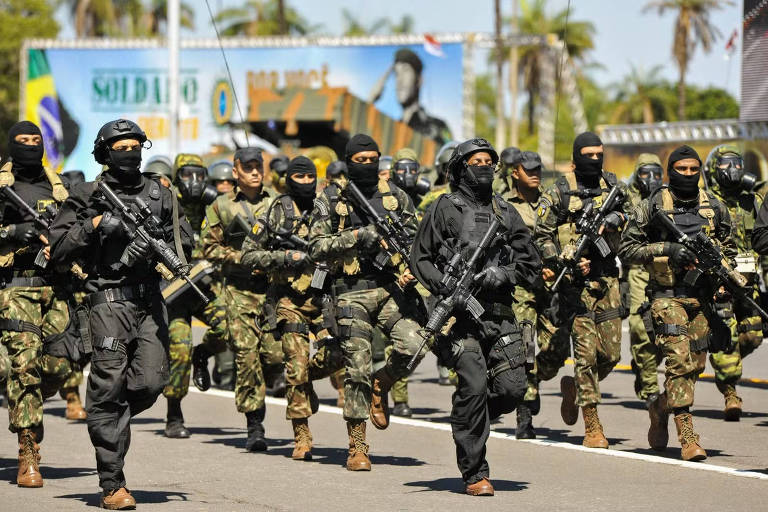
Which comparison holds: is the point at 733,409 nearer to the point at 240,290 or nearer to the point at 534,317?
the point at 534,317

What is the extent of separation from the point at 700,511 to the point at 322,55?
49.3 m

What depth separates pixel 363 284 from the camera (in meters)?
10.5

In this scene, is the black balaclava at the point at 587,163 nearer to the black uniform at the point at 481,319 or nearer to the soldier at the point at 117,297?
the black uniform at the point at 481,319

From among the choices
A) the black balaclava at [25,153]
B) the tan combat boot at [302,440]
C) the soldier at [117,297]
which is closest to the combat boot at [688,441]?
the tan combat boot at [302,440]

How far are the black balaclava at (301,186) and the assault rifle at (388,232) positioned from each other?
1.08 metres

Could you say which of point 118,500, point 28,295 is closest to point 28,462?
point 28,295

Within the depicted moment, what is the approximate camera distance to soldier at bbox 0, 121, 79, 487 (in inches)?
386

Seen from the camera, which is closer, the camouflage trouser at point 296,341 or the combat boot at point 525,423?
the camouflage trouser at point 296,341

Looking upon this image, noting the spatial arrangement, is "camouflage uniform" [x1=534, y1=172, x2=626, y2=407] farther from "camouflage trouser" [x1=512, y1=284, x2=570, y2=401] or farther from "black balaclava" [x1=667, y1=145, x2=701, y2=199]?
"black balaclava" [x1=667, y1=145, x2=701, y2=199]

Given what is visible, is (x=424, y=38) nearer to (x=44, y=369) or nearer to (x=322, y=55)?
(x=322, y=55)

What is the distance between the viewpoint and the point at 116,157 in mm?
8891

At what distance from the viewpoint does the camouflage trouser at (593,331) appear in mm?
11352

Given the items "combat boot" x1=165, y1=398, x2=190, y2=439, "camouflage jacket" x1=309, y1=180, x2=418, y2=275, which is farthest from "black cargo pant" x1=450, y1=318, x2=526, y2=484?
"combat boot" x1=165, y1=398, x2=190, y2=439

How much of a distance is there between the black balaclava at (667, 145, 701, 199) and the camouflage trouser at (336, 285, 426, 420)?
79.6 inches
